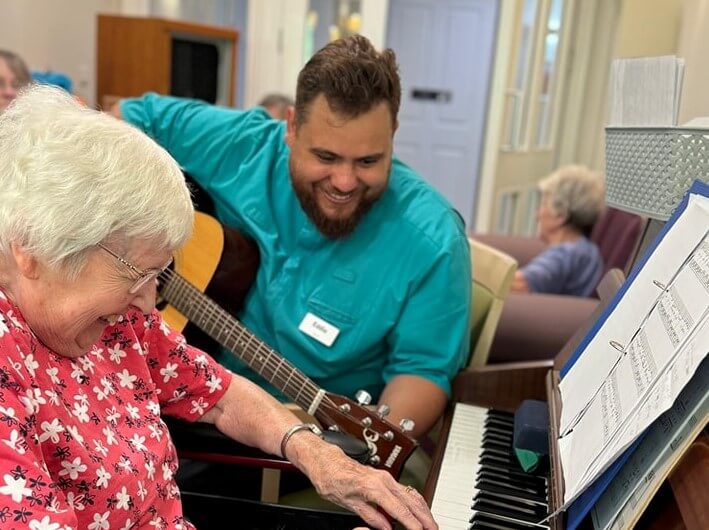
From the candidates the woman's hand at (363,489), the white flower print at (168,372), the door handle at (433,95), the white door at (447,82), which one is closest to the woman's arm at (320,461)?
the woman's hand at (363,489)

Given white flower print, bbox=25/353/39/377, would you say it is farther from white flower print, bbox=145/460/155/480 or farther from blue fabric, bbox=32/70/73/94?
blue fabric, bbox=32/70/73/94

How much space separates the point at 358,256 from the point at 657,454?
92 cm

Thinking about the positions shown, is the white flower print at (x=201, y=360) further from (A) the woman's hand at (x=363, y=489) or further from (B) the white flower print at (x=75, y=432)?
(B) the white flower print at (x=75, y=432)

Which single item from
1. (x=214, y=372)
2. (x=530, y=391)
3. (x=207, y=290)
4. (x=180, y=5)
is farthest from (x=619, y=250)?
(x=180, y=5)

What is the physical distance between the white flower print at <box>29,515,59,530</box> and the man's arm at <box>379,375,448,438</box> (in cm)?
82

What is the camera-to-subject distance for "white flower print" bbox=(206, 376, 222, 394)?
1.29 metres

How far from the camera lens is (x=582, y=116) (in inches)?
242

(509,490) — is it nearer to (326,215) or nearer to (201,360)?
(201,360)

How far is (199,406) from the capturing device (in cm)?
129

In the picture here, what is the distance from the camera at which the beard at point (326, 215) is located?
164cm

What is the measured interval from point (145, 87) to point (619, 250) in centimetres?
233

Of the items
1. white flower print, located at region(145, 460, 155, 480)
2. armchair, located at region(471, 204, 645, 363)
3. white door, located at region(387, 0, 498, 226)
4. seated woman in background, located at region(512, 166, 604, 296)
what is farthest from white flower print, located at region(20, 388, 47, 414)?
white door, located at region(387, 0, 498, 226)

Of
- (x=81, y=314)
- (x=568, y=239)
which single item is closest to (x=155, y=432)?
(x=81, y=314)

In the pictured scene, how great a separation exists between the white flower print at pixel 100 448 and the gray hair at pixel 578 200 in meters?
2.41
